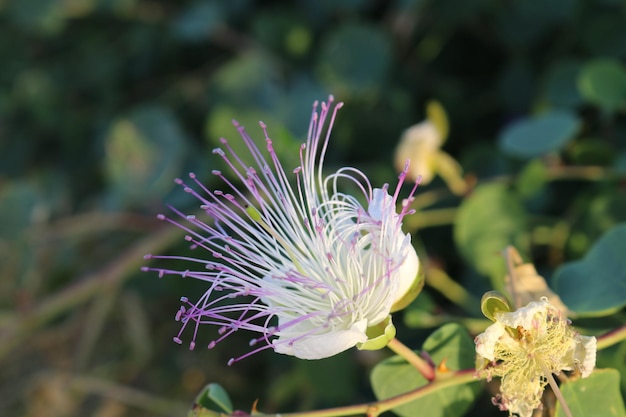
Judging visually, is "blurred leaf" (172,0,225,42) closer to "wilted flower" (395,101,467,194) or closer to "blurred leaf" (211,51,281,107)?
"blurred leaf" (211,51,281,107)

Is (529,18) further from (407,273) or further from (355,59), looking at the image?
(407,273)

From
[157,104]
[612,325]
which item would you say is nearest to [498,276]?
[612,325]

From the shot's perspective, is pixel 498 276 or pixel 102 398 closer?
pixel 498 276

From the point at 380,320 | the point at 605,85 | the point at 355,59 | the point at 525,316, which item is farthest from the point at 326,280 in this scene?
the point at 355,59

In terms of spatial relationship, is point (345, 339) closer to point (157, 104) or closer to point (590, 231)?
point (590, 231)

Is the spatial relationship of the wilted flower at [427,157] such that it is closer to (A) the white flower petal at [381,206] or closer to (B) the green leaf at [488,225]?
(B) the green leaf at [488,225]

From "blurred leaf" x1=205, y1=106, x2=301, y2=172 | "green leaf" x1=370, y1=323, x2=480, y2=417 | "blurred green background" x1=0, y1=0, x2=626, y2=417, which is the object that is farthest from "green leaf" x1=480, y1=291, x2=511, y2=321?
"blurred leaf" x1=205, y1=106, x2=301, y2=172
